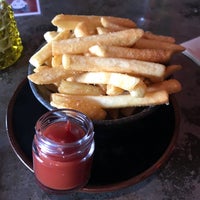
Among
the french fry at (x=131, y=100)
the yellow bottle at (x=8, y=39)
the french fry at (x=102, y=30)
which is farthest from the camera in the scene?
the yellow bottle at (x=8, y=39)

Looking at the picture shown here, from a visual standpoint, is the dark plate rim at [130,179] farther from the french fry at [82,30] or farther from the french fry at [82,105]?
the french fry at [82,30]

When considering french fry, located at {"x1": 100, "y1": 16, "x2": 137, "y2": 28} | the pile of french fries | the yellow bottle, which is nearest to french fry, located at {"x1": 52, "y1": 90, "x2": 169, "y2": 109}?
the pile of french fries

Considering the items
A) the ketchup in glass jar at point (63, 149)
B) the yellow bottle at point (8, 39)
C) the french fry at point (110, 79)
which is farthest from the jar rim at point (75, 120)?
the yellow bottle at point (8, 39)

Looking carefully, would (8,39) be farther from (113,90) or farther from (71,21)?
(113,90)

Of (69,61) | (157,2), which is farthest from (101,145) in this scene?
(157,2)

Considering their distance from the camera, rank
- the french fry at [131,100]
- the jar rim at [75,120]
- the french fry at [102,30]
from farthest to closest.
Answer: the french fry at [102,30], the french fry at [131,100], the jar rim at [75,120]

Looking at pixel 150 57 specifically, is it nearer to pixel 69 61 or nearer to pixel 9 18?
pixel 69 61

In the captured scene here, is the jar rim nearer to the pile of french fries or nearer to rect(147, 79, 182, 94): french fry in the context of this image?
the pile of french fries

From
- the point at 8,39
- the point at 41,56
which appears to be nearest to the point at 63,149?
the point at 41,56
